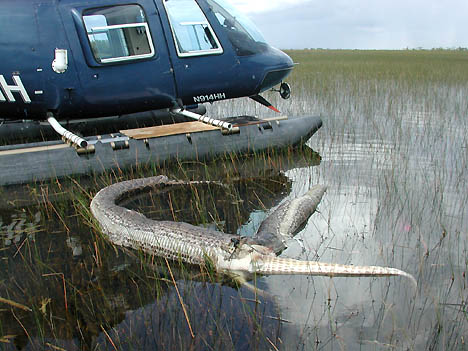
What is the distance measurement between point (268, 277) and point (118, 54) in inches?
183

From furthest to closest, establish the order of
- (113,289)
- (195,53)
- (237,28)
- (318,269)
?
(237,28)
(195,53)
(113,289)
(318,269)

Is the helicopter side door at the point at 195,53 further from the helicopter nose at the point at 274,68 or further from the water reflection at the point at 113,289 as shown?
the water reflection at the point at 113,289

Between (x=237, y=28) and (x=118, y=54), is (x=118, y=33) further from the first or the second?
(x=237, y=28)

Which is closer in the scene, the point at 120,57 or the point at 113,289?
the point at 113,289

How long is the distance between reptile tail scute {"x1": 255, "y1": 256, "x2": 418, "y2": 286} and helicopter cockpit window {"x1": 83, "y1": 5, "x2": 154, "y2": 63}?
14.5 feet

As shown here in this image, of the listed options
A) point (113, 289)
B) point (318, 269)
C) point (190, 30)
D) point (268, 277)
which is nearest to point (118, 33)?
point (190, 30)

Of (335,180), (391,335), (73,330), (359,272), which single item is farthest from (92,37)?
(391,335)

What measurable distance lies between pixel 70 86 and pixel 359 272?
16.7 feet

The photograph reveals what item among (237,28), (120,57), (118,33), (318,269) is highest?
(237,28)

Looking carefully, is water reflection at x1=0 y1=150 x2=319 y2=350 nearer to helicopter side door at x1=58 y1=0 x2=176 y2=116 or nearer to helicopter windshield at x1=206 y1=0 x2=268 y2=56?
helicopter side door at x1=58 y1=0 x2=176 y2=116

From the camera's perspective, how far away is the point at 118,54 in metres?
6.80

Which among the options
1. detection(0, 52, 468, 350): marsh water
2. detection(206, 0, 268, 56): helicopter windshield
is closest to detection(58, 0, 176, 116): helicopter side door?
detection(206, 0, 268, 56): helicopter windshield

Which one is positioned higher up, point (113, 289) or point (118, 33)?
point (118, 33)

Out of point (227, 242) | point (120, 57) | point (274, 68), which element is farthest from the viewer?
point (274, 68)
